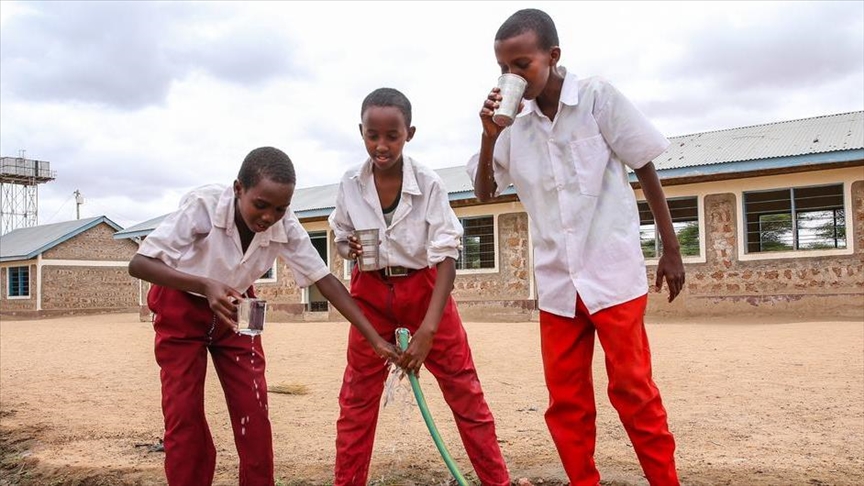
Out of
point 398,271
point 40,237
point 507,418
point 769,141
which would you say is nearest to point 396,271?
point 398,271

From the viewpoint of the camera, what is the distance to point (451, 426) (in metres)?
4.50

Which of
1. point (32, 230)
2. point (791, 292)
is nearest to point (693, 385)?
point (791, 292)

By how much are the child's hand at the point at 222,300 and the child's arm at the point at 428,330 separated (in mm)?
607

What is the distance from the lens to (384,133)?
274 centimetres

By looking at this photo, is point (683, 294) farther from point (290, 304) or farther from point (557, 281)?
point (557, 281)

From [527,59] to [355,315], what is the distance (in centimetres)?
109

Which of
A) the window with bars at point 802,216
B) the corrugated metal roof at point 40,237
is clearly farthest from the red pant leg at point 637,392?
the corrugated metal roof at point 40,237

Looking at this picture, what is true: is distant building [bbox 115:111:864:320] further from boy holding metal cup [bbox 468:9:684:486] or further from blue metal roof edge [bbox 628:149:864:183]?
boy holding metal cup [bbox 468:9:684:486]

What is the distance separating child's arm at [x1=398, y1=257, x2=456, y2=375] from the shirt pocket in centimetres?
59

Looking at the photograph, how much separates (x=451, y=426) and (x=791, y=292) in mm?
9310

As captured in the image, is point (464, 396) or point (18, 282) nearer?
point (464, 396)

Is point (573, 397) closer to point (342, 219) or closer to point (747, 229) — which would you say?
point (342, 219)

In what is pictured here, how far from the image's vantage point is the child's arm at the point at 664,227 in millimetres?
2432

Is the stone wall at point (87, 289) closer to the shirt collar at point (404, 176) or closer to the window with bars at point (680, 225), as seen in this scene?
the window with bars at point (680, 225)
